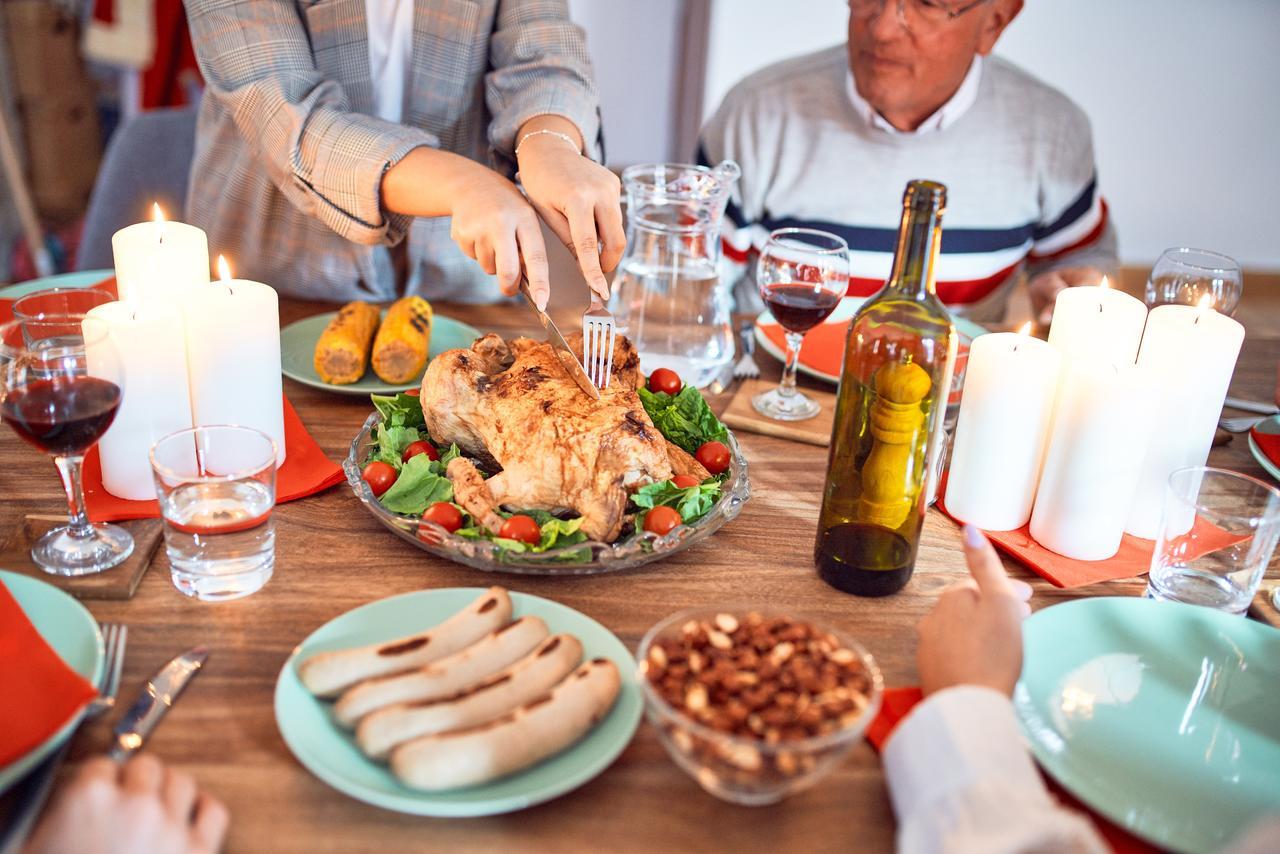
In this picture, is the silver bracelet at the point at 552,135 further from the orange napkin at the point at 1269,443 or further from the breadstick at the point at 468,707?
the orange napkin at the point at 1269,443

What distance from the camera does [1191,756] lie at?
93cm

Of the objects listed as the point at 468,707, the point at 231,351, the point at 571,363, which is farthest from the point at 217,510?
the point at 571,363

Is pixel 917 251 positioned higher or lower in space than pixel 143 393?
higher

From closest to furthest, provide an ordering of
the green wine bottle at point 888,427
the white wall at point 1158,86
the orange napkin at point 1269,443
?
the green wine bottle at point 888,427 < the orange napkin at point 1269,443 < the white wall at point 1158,86

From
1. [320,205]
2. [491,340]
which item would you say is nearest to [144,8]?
[320,205]

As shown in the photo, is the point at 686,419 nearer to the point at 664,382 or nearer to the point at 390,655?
the point at 664,382

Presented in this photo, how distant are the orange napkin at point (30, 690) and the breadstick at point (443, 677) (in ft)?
0.74

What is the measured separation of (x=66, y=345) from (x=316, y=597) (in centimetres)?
38

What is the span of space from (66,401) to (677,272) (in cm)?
94

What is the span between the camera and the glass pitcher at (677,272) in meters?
1.66

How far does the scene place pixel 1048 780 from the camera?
0.90 meters

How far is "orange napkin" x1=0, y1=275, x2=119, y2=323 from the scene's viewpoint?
1642 millimetres

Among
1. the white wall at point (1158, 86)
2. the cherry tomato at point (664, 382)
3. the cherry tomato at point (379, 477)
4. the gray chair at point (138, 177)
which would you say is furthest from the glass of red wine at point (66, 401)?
the white wall at point (1158, 86)

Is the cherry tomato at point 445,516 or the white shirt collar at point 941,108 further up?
the white shirt collar at point 941,108
